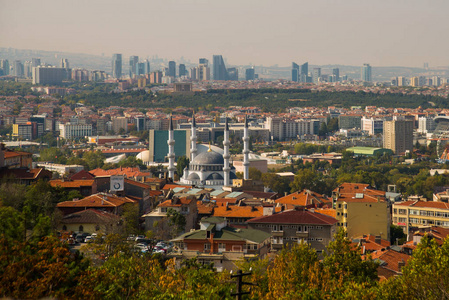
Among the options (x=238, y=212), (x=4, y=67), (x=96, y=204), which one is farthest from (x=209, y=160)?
(x=4, y=67)

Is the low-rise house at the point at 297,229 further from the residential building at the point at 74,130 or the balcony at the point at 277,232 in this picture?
the residential building at the point at 74,130

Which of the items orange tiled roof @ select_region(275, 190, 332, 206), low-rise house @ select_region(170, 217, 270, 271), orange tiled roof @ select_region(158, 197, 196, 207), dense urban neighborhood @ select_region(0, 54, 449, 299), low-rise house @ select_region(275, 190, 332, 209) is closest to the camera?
dense urban neighborhood @ select_region(0, 54, 449, 299)

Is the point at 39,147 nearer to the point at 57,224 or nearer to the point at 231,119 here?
the point at 231,119

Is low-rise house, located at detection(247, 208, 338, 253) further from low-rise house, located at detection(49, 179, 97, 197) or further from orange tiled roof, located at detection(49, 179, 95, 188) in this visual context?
orange tiled roof, located at detection(49, 179, 95, 188)

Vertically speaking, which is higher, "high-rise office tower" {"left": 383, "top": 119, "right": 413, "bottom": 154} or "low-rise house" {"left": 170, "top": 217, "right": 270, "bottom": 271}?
"low-rise house" {"left": 170, "top": 217, "right": 270, "bottom": 271}

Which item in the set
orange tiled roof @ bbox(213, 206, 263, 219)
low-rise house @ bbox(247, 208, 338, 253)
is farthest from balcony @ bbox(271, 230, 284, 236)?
orange tiled roof @ bbox(213, 206, 263, 219)

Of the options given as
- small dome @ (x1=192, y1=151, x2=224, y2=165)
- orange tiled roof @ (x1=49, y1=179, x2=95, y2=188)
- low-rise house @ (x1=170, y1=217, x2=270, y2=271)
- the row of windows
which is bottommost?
the row of windows

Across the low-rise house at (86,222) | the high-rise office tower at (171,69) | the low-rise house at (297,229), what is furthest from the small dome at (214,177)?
the high-rise office tower at (171,69)
